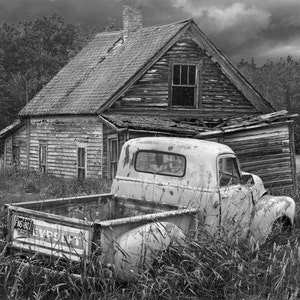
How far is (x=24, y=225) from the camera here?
6.51m

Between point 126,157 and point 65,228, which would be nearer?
point 65,228

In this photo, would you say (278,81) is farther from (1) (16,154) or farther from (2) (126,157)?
(2) (126,157)

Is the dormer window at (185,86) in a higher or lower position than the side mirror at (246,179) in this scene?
higher

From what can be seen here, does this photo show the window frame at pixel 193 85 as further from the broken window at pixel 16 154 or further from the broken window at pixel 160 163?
the broken window at pixel 160 163

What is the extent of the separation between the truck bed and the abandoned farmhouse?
31.4 feet

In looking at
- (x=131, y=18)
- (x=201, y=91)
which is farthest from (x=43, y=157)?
(x=201, y=91)

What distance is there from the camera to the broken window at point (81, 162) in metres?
20.5

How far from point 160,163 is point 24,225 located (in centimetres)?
244

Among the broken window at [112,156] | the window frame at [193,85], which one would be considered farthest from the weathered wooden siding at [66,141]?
the window frame at [193,85]

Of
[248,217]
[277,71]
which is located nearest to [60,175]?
[248,217]

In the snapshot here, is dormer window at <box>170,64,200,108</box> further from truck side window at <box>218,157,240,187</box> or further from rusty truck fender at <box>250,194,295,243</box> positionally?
truck side window at <box>218,157,240,187</box>

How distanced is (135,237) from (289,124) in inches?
467

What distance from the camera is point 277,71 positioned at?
116625mm

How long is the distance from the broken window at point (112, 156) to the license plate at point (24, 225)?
12.3 metres
